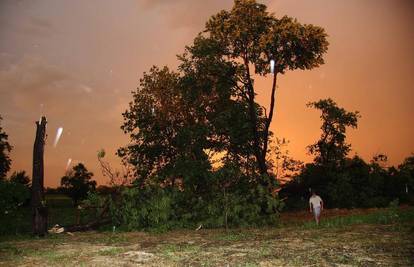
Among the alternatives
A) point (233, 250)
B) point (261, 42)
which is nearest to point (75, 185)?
point (261, 42)

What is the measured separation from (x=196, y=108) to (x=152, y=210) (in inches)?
524

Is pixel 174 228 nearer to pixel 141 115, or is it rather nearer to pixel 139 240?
pixel 139 240

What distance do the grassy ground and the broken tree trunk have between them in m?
1.41

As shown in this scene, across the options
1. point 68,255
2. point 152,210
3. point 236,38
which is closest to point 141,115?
point 236,38

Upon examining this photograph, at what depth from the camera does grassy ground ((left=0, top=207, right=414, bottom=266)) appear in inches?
382

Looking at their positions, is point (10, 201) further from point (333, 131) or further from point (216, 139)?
point (333, 131)

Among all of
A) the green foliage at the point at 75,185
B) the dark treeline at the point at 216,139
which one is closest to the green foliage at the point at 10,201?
the dark treeline at the point at 216,139

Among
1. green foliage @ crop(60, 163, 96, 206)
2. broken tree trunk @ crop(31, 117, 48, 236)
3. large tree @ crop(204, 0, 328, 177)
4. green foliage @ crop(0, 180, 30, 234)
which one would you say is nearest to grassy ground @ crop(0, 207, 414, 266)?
broken tree trunk @ crop(31, 117, 48, 236)

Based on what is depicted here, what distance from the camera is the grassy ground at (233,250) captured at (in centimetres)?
970

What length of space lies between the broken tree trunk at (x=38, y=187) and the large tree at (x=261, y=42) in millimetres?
13584

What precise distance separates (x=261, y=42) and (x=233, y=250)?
1711 centimetres

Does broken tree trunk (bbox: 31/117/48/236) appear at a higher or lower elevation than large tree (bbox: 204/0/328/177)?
lower

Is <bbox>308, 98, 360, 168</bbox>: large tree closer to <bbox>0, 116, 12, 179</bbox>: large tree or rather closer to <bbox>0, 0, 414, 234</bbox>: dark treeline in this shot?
<bbox>0, 0, 414, 234</bbox>: dark treeline

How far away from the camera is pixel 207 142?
29938mm
